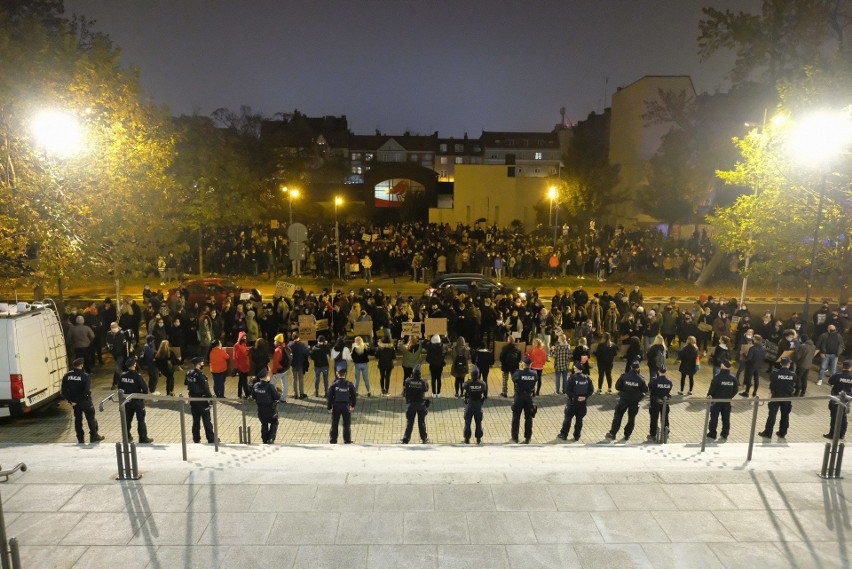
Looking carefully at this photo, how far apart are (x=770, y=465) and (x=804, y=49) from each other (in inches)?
937

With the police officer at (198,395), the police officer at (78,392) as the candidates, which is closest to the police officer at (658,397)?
the police officer at (198,395)

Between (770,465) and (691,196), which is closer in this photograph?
(770,465)

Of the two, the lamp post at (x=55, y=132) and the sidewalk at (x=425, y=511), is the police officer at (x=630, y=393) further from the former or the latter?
the lamp post at (x=55, y=132)

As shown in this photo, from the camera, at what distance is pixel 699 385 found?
14703 mm

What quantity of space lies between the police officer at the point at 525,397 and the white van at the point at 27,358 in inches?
350

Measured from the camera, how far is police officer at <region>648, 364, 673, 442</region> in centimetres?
1052

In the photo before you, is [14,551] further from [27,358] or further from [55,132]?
[55,132]

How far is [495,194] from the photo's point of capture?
158 ft

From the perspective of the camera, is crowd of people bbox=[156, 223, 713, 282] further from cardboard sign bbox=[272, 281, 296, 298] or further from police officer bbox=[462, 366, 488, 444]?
police officer bbox=[462, 366, 488, 444]

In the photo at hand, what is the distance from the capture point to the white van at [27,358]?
10586mm

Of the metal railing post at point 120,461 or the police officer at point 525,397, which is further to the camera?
the police officer at point 525,397

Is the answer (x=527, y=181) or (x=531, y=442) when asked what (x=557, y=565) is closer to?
(x=531, y=442)

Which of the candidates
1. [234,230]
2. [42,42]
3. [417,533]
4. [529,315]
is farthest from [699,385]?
[234,230]

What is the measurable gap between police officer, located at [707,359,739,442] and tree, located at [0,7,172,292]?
16.1 metres
